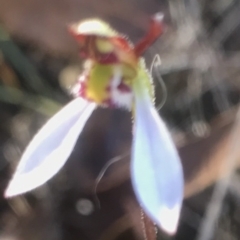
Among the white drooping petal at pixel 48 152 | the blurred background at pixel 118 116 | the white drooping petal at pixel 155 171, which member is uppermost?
the blurred background at pixel 118 116

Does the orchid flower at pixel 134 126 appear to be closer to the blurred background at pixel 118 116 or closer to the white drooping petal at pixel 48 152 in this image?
the white drooping petal at pixel 48 152

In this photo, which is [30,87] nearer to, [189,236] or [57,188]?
[57,188]

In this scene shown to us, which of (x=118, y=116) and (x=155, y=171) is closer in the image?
(x=155, y=171)

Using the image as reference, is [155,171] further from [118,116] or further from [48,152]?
[118,116]

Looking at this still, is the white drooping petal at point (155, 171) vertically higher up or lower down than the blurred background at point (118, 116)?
lower down

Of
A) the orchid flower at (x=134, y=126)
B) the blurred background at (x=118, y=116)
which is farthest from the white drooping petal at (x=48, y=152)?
the blurred background at (x=118, y=116)

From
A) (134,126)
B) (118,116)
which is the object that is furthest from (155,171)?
(118,116)

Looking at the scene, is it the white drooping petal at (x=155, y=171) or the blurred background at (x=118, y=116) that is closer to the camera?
the white drooping petal at (x=155, y=171)
